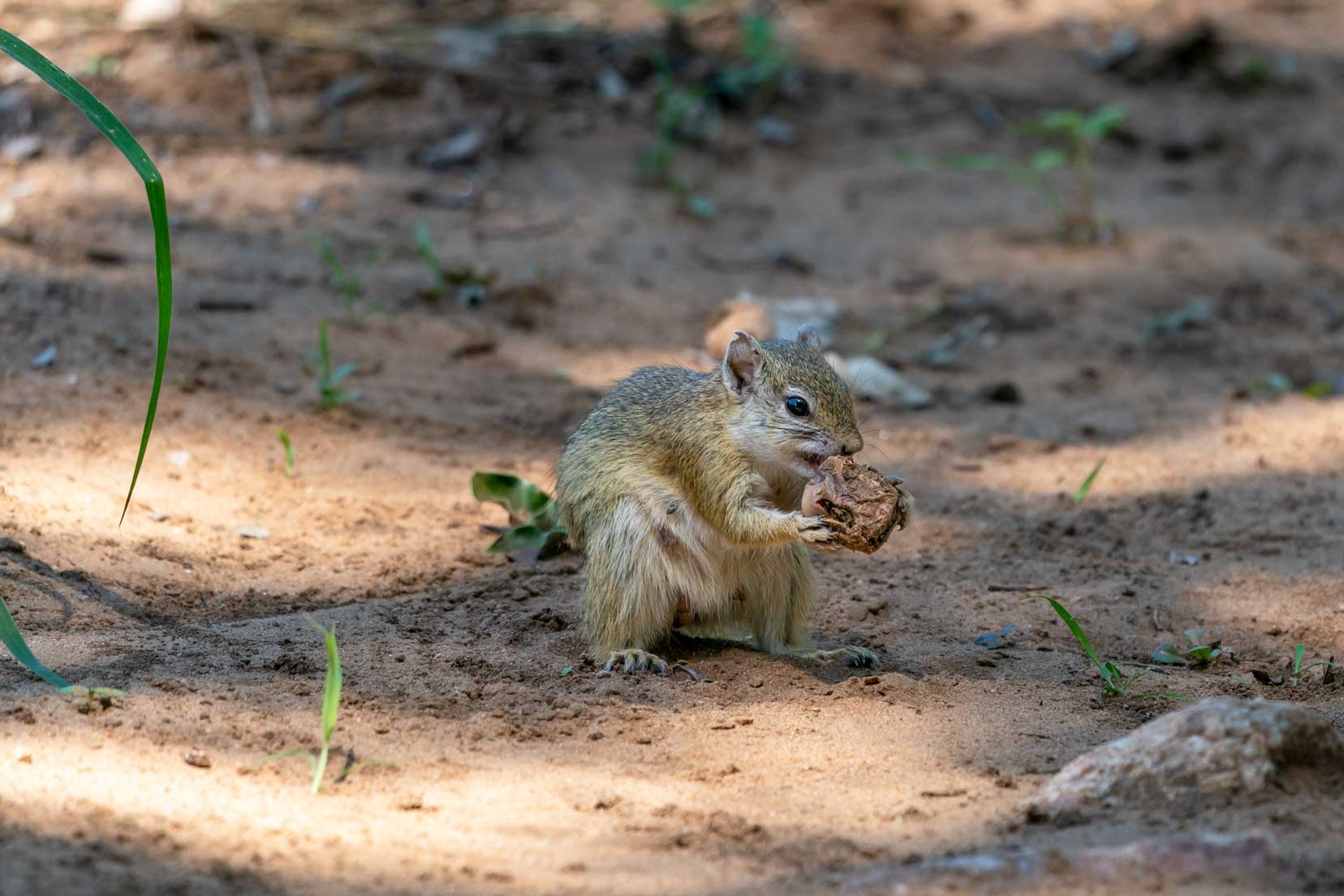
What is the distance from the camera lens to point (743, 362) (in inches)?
154

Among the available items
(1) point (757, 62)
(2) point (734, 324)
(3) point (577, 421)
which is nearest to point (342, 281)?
(3) point (577, 421)

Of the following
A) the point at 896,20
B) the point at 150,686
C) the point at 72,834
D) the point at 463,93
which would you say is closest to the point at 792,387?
the point at 150,686

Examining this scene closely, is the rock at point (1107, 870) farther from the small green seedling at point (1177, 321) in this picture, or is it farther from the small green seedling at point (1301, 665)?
the small green seedling at point (1177, 321)

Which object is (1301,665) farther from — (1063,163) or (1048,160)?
(1063,163)

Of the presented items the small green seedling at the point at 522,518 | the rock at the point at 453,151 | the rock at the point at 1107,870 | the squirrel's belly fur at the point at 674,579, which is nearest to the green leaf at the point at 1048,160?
the rock at the point at 453,151

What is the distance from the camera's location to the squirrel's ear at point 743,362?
3.88 meters

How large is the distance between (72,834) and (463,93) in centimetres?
646

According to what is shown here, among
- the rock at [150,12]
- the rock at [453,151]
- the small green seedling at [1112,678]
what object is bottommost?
the small green seedling at [1112,678]

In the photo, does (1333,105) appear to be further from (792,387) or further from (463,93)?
(792,387)

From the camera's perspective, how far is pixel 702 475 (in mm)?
3869

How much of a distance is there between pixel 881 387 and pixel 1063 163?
319 cm

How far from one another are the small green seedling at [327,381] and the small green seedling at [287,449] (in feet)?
0.72

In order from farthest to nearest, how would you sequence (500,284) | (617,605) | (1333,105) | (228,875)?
1. (1333,105)
2. (500,284)
3. (617,605)
4. (228,875)

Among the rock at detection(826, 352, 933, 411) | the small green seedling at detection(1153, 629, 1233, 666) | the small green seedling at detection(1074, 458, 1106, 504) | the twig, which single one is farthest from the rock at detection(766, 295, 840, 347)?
the twig
